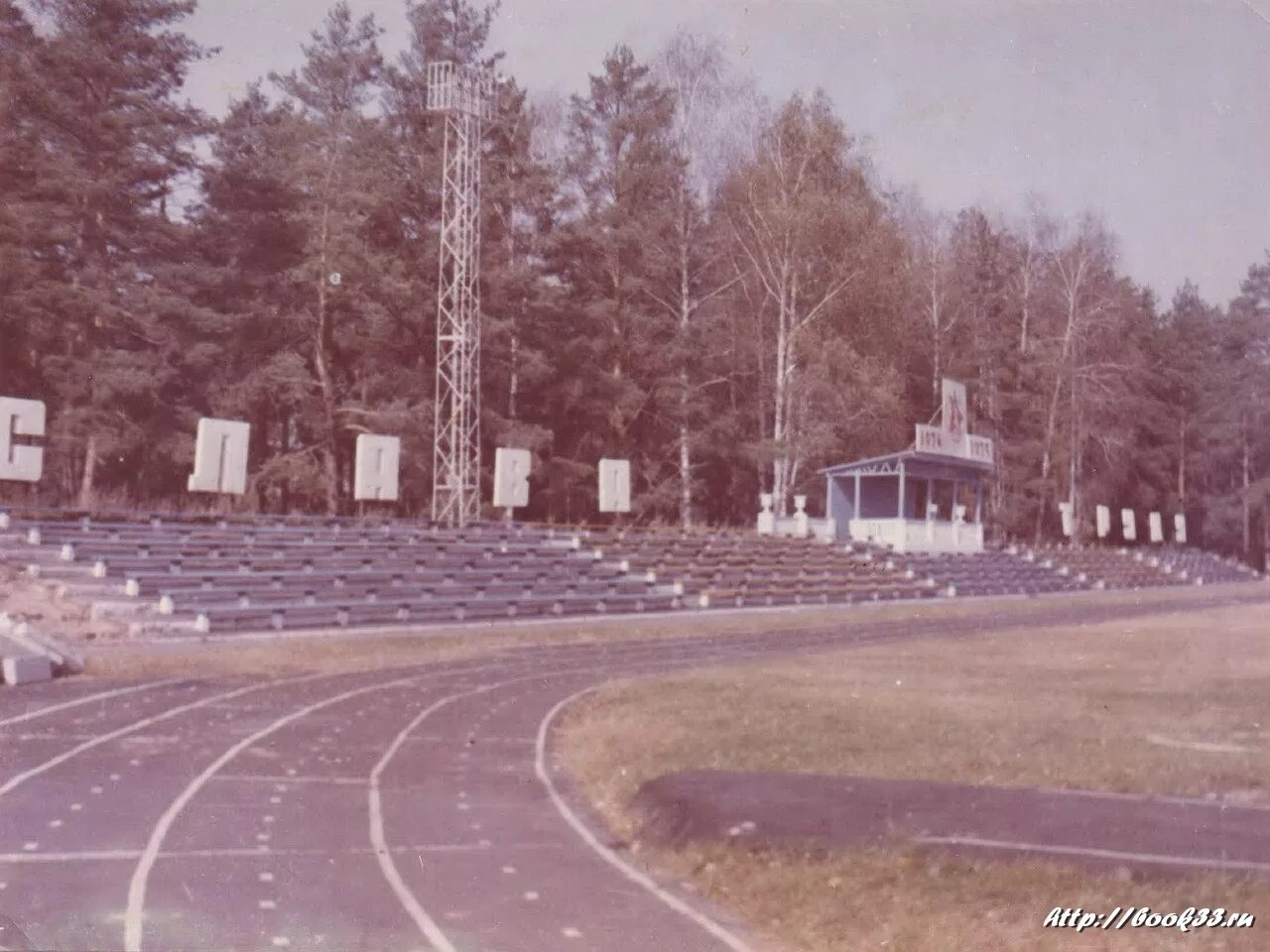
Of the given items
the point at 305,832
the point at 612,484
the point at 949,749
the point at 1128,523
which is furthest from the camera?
the point at 1128,523

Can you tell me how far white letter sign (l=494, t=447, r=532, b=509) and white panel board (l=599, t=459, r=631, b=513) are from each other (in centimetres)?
360

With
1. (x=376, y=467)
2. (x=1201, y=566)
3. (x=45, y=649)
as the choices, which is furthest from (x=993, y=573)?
(x=45, y=649)

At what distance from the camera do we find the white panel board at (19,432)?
23.2 m

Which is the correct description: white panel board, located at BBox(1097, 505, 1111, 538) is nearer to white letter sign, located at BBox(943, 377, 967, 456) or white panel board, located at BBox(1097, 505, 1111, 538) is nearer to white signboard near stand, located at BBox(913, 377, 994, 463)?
white signboard near stand, located at BBox(913, 377, 994, 463)

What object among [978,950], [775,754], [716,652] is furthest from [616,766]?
[716,652]

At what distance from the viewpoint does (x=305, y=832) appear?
891 cm

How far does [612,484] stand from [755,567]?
15.5 ft

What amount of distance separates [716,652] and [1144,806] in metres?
14.0

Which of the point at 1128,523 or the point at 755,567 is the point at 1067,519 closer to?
the point at 1128,523

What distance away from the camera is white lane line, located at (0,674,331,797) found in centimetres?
1035

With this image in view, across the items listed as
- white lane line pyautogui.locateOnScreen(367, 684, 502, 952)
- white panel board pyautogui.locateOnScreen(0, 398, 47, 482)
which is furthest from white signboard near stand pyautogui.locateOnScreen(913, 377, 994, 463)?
white lane line pyautogui.locateOnScreen(367, 684, 502, 952)

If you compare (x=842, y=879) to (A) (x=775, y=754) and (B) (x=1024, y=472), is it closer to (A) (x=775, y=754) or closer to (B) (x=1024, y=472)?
(A) (x=775, y=754)

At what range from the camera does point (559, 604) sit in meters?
29.9

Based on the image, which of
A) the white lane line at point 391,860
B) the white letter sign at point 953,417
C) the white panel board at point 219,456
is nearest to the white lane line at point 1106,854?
the white lane line at point 391,860
